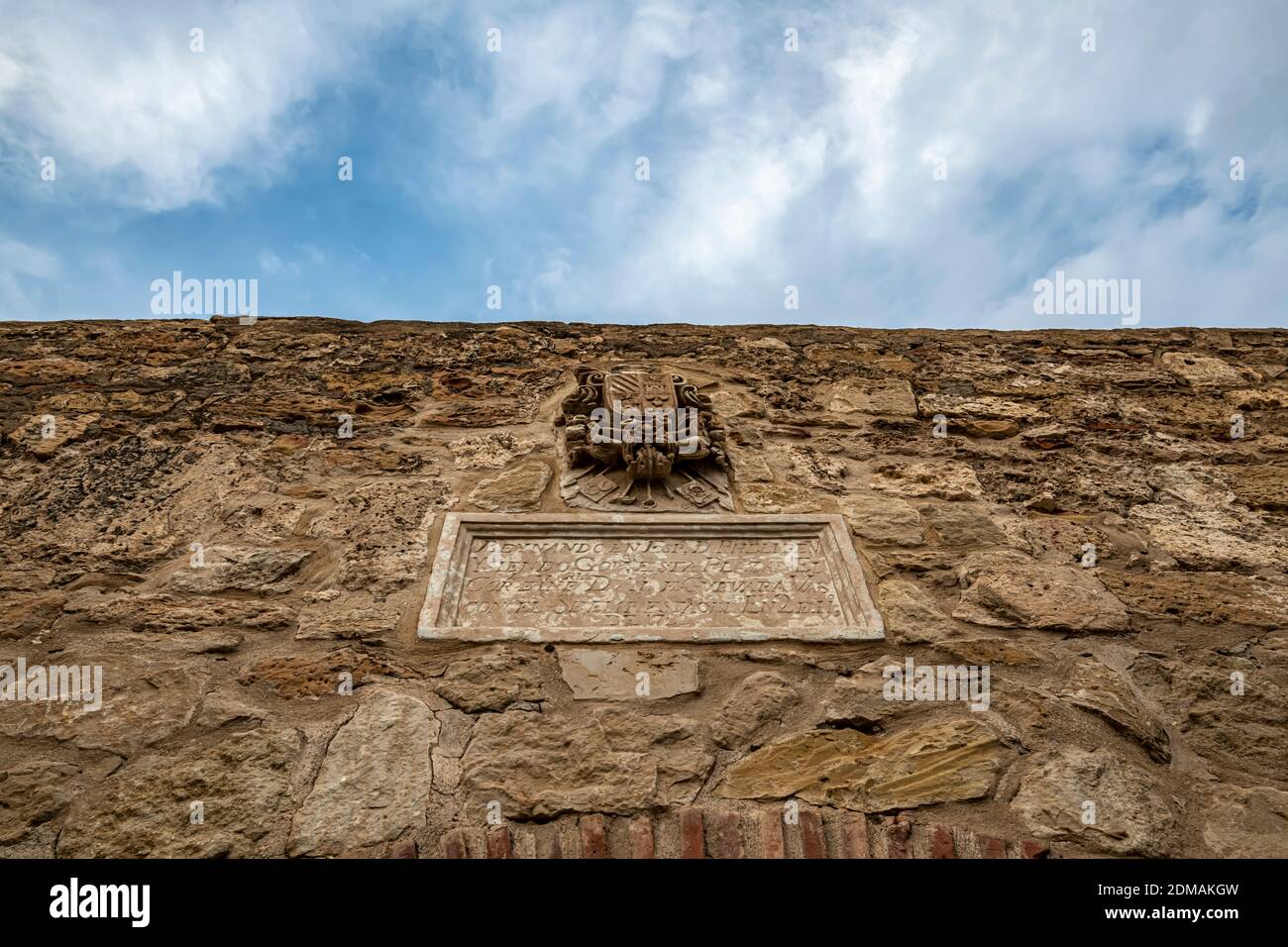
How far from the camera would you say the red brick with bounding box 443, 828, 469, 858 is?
2117 millimetres

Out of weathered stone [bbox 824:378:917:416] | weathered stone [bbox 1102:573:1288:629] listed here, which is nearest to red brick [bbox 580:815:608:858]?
weathered stone [bbox 1102:573:1288:629]

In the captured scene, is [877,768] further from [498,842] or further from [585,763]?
[498,842]

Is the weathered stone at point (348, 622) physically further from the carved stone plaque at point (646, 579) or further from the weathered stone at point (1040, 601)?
the weathered stone at point (1040, 601)

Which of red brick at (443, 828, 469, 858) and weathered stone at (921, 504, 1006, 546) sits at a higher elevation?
weathered stone at (921, 504, 1006, 546)

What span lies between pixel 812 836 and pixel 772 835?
0.10 m

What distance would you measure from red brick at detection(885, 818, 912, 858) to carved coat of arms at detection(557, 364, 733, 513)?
131cm

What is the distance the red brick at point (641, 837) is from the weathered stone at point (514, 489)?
132cm

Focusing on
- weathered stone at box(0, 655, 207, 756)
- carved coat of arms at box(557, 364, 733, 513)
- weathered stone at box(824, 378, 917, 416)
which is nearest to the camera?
weathered stone at box(0, 655, 207, 756)

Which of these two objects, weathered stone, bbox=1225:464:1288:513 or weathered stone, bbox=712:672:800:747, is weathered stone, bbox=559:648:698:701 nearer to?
weathered stone, bbox=712:672:800:747

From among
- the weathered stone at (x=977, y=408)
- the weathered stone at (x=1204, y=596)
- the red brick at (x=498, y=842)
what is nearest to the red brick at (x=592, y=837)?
the red brick at (x=498, y=842)

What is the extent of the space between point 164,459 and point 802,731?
8.49 ft
